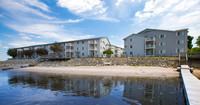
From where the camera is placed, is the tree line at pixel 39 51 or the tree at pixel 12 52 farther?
the tree at pixel 12 52

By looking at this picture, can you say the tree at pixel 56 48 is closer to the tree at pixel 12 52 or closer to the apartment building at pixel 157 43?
the apartment building at pixel 157 43

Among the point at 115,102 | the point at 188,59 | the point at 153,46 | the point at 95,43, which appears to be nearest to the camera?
the point at 115,102

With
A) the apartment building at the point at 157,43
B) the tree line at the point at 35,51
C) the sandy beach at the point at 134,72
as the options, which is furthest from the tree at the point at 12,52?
the apartment building at the point at 157,43

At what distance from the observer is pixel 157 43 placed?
1540 inches

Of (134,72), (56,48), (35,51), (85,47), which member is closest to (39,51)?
(35,51)

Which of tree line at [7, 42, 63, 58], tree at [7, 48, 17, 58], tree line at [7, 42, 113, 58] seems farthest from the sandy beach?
tree at [7, 48, 17, 58]

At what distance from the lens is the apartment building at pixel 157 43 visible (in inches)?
1366

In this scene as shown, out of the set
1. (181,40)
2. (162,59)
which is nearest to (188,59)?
(162,59)

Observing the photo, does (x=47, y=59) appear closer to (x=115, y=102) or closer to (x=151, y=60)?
(x=151, y=60)

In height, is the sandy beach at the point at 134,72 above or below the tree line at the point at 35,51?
below

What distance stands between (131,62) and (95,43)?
22.4 m

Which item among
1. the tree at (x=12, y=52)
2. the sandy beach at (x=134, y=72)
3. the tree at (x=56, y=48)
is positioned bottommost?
the sandy beach at (x=134, y=72)

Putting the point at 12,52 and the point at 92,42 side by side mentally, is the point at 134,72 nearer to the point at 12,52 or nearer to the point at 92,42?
the point at 92,42

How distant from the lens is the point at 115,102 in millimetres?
8438
